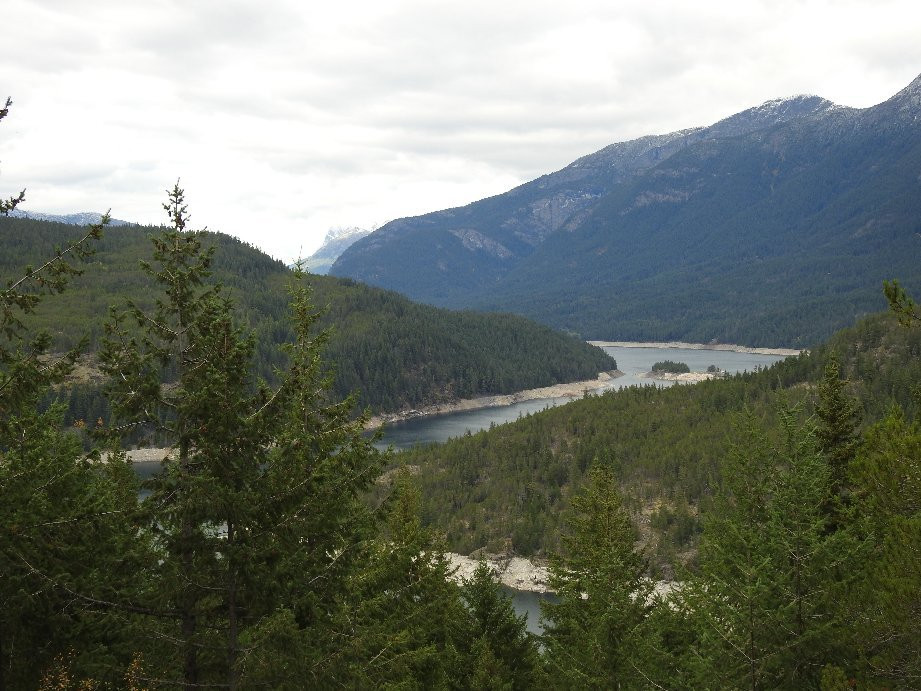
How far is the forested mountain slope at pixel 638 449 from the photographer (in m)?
89.4

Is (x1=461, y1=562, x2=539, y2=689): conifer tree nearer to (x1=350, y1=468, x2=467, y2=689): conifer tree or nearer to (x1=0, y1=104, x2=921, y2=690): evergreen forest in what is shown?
(x1=0, y1=104, x2=921, y2=690): evergreen forest

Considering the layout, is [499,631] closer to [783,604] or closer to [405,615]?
[405,615]

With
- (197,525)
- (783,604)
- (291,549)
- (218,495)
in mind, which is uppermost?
(218,495)

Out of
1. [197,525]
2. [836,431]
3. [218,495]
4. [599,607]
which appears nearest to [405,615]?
[599,607]

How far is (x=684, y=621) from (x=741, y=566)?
40.4ft

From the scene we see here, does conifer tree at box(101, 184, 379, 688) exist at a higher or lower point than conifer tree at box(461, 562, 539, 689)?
higher

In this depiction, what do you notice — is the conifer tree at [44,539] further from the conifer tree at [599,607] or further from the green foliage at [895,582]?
the green foliage at [895,582]

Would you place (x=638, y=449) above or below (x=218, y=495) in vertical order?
below

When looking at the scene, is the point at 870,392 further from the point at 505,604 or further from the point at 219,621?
the point at 219,621

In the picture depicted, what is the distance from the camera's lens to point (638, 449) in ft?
343

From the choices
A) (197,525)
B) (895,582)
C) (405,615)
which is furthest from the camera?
(405,615)

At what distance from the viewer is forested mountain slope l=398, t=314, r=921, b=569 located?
293 feet

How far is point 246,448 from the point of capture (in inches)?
565

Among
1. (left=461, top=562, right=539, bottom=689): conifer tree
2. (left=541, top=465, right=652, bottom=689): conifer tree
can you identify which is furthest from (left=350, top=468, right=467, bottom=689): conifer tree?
(left=541, top=465, right=652, bottom=689): conifer tree
